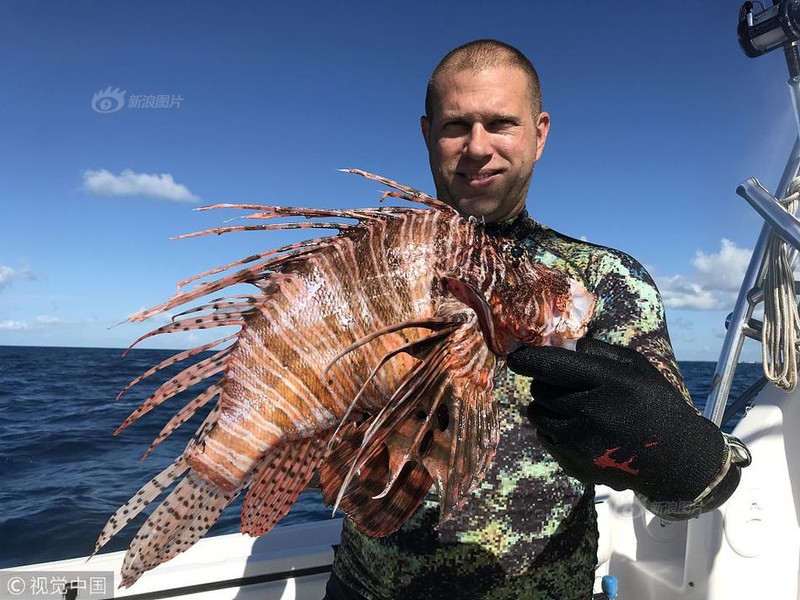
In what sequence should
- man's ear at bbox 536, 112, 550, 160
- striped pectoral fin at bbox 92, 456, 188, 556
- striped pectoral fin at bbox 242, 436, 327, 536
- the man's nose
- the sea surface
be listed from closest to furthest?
striped pectoral fin at bbox 92, 456, 188, 556
striped pectoral fin at bbox 242, 436, 327, 536
the man's nose
man's ear at bbox 536, 112, 550, 160
the sea surface

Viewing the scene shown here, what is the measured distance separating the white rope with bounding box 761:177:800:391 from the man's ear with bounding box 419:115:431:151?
7.61 ft

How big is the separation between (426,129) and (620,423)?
2060 mm

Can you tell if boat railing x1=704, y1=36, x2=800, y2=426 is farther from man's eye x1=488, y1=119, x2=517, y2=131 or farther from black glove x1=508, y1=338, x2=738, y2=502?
black glove x1=508, y1=338, x2=738, y2=502

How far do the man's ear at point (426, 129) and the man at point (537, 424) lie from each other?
2 centimetres

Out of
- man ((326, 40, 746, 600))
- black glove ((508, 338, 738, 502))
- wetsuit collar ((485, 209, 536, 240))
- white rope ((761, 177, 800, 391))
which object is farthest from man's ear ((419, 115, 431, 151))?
white rope ((761, 177, 800, 391))

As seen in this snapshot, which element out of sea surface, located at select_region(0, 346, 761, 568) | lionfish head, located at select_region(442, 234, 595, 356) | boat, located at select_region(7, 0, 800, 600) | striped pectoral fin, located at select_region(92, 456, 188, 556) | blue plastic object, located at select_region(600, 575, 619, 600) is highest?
lionfish head, located at select_region(442, 234, 595, 356)

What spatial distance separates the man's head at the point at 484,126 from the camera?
2.72 metres

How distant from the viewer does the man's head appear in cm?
272

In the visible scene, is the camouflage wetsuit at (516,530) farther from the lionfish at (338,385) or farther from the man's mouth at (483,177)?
the man's mouth at (483,177)

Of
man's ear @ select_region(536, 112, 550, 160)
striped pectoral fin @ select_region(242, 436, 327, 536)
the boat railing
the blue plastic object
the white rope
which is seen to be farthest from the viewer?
the blue plastic object

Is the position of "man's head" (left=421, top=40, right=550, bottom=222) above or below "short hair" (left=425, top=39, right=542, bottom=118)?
below

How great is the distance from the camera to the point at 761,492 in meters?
3.49

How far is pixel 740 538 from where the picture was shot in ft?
11.4

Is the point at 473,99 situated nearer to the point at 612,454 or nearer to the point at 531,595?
the point at 612,454
